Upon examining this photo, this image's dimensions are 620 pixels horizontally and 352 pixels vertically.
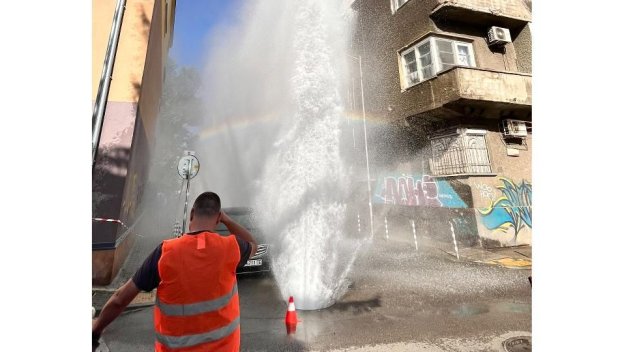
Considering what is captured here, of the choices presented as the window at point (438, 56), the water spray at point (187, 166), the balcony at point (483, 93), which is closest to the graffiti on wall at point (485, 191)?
the balcony at point (483, 93)

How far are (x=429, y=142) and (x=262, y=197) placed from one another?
693 cm

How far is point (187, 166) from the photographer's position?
14.6 feet

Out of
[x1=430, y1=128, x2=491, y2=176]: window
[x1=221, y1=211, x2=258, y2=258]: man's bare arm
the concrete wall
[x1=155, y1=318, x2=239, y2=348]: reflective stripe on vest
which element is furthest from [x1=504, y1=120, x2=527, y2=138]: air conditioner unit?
[x1=155, y1=318, x2=239, y2=348]: reflective stripe on vest

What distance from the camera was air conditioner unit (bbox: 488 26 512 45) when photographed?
971cm

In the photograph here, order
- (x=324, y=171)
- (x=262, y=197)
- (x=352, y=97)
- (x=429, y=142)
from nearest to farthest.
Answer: (x=324, y=171) < (x=262, y=197) < (x=429, y=142) < (x=352, y=97)

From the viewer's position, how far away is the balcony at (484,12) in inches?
368

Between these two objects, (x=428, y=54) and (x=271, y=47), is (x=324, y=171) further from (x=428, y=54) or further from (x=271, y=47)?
(x=428, y=54)

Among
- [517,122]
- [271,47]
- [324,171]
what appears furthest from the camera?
[517,122]

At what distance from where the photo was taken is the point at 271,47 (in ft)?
24.0

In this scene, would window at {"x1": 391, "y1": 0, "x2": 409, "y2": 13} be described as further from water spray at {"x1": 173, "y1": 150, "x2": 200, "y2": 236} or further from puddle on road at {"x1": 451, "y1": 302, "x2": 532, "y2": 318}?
puddle on road at {"x1": 451, "y1": 302, "x2": 532, "y2": 318}

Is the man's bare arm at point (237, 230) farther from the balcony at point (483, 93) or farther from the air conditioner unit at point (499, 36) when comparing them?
the air conditioner unit at point (499, 36)

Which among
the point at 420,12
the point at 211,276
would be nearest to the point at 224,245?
the point at 211,276

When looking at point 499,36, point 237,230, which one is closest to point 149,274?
point 237,230

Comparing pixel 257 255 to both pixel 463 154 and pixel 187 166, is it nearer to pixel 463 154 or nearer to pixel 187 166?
pixel 187 166
